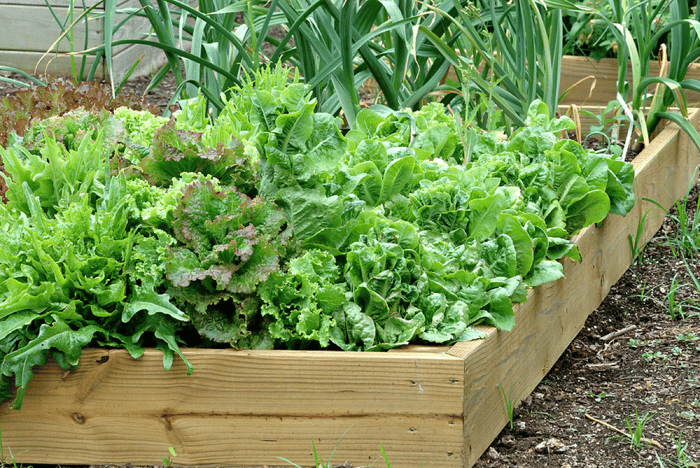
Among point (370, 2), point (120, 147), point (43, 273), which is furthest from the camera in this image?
point (370, 2)

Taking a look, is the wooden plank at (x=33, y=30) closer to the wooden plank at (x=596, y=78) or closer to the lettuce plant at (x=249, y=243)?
the wooden plank at (x=596, y=78)

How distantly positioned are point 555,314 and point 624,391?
12.1 inches

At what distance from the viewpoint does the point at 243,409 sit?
180 cm

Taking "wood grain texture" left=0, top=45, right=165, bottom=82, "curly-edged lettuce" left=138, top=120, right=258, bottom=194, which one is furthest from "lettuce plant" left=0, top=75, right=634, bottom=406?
Result: "wood grain texture" left=0, top=45, right=165, bottom=82

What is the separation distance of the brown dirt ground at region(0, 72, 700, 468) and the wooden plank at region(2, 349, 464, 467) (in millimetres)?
184

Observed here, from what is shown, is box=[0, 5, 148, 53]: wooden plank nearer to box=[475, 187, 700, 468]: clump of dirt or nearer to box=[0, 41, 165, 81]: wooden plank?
box=[0, 41, 165, 81]: wooden plank

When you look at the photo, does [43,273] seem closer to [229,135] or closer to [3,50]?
[229,135]

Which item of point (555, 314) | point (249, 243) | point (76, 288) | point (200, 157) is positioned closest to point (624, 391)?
point (555, 314)

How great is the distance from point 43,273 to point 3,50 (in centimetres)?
423

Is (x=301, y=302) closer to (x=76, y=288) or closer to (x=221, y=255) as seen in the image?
(x=221, y=255)

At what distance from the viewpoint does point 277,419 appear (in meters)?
1.81

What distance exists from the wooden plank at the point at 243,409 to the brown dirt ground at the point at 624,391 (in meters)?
0.18

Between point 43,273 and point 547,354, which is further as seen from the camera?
point 547,354

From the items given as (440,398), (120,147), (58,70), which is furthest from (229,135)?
(58,70)
